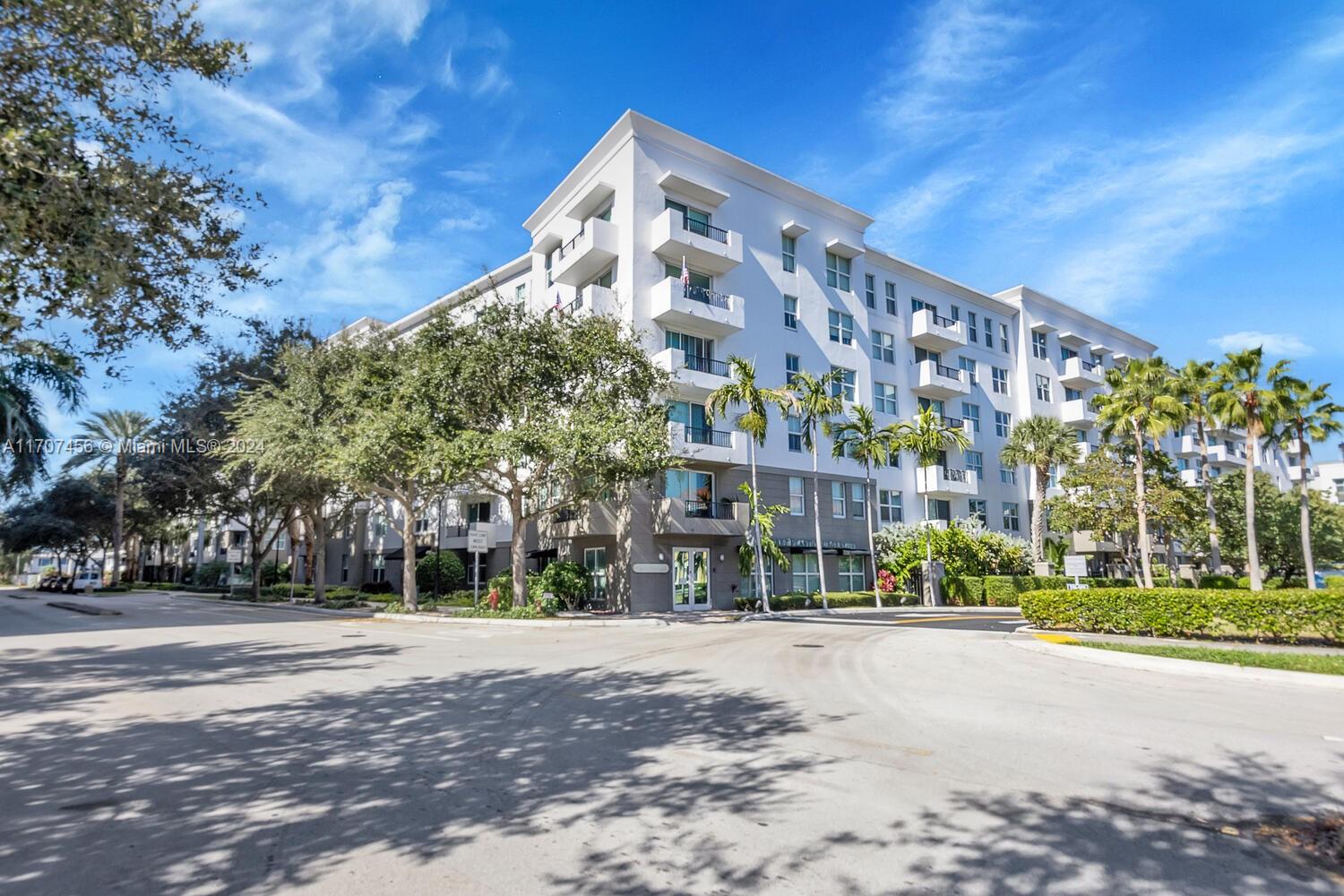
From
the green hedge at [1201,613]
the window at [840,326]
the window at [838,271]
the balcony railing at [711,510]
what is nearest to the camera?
the green hedge at [1201,613]

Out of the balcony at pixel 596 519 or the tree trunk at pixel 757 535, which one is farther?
the balcony at pixel 596 519

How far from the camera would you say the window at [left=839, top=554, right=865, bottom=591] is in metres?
36.6

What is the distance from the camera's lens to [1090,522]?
3778cm

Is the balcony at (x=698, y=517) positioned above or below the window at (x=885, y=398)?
below

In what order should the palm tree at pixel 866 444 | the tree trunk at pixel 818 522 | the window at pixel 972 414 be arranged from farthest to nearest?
the window at pixel 972 414 < the palm tree at pixel 866 444 < the tree trunk at pixel 818 522

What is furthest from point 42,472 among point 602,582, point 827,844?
point 827,844

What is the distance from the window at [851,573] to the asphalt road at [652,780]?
2428cm

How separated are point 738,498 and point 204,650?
2132 centimetres

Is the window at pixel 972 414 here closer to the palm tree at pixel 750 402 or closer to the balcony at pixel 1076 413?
the balcony at pixel 1076 413

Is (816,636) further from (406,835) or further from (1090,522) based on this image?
(1090,522)

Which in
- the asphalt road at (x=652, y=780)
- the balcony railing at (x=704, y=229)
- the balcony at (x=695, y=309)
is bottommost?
the asphalt road at (x=652, y=780)

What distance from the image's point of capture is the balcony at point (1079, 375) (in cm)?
5297

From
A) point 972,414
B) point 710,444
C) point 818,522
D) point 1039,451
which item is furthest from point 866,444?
point 972,414

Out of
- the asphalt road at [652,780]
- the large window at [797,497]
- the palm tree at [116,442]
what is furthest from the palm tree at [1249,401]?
the palm tree at [116,442]
